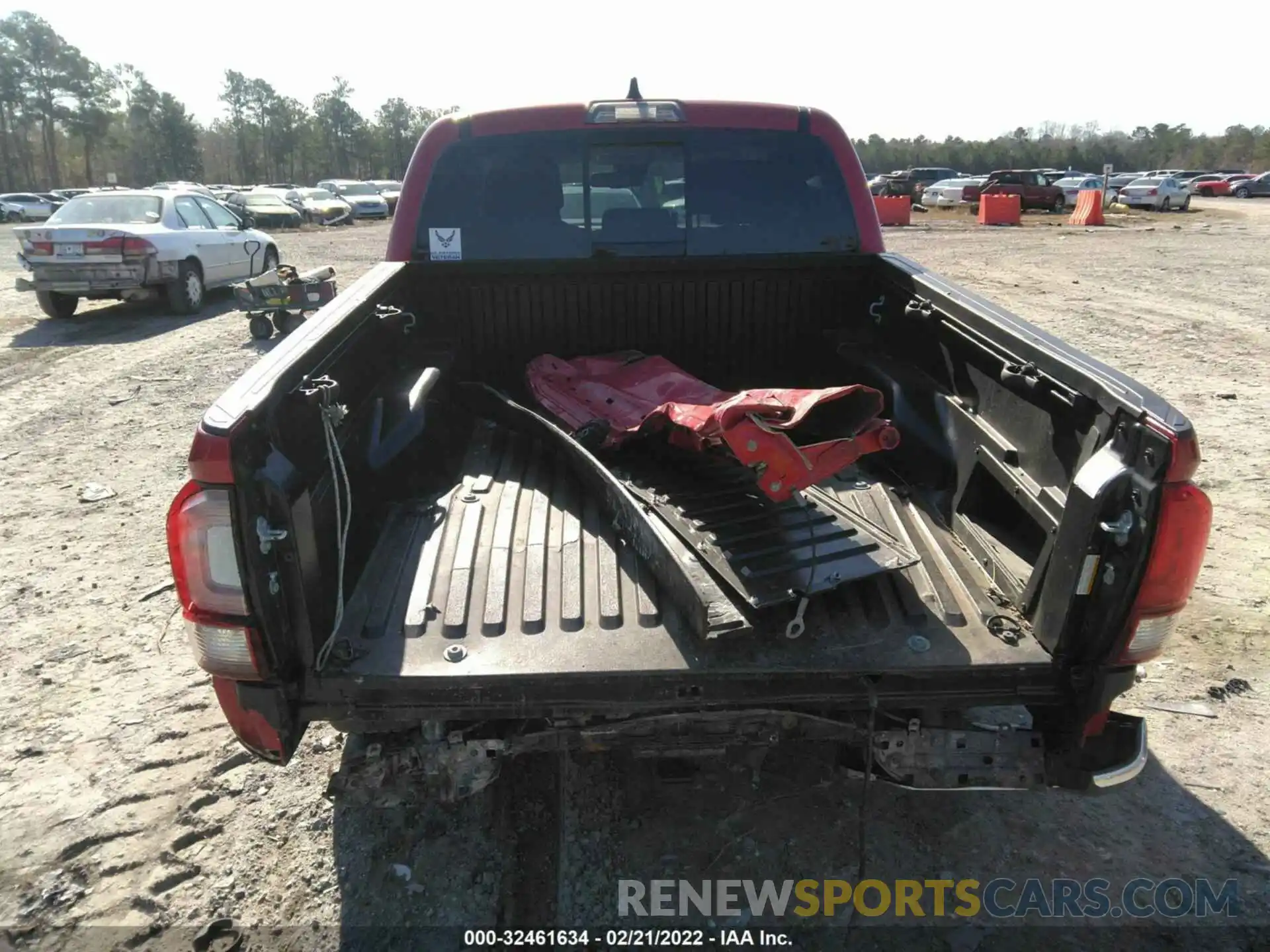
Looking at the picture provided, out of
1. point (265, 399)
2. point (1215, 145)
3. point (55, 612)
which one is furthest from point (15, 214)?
point (1215, 145)

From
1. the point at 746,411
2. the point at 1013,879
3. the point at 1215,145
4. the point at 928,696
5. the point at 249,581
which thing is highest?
the point at 1215,145

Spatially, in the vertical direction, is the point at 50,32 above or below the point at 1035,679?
above

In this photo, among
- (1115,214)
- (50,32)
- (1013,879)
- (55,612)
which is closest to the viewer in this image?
(1013,879)

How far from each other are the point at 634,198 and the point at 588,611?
227 cm

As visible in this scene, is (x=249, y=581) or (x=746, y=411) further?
(x=746, y=411)

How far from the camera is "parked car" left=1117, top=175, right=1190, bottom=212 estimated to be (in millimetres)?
32656

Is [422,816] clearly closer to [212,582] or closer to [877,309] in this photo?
[212,582]

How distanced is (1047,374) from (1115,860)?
1549 millimetres

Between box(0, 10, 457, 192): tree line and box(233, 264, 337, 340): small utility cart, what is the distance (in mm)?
47337

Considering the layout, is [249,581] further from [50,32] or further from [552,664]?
[50,32]

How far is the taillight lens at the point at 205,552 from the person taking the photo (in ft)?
6.43

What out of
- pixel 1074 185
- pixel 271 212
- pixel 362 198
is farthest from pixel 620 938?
pixel 1074 185

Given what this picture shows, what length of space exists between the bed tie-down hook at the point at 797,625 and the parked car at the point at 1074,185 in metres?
37.3

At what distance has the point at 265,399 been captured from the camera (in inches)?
81.0
